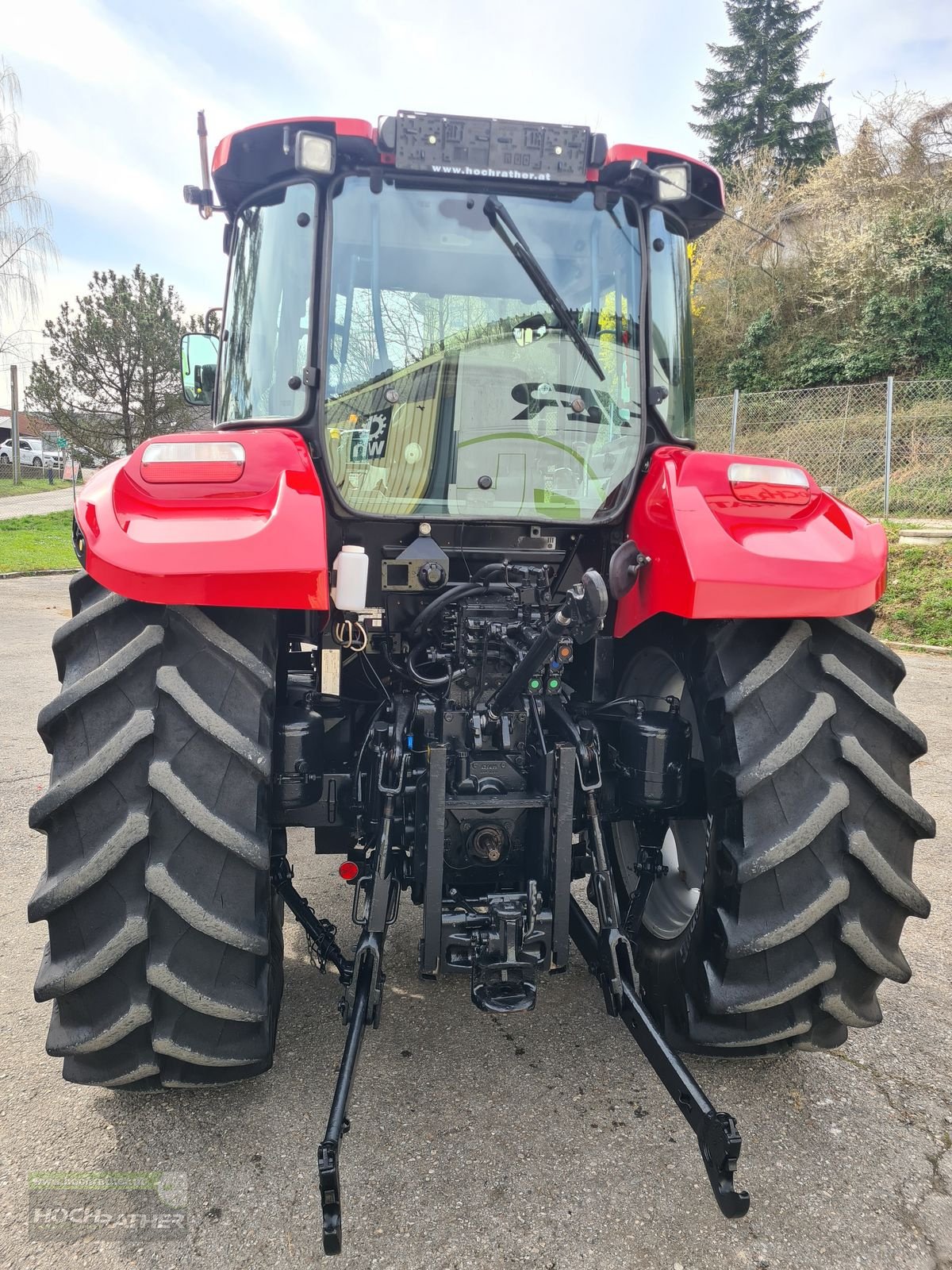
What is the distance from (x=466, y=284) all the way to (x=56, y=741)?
1650 millimetres

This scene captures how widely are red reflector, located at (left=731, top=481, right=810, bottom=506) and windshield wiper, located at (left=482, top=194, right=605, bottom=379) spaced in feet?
2.32

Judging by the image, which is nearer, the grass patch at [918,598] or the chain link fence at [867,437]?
the grass patch at [918,598]

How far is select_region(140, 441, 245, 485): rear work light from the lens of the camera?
2.04 meters

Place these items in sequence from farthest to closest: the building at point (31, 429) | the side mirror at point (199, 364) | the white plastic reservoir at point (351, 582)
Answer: the building at point (31, 429), the side mirror at point (199, 364), the white plastic reservoir at point (351, 582)

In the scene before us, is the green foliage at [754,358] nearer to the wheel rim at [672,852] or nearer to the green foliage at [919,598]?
the green foliage at [919,598]

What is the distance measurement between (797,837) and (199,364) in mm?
2596

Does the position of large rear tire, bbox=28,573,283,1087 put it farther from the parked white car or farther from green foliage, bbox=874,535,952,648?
the parked white car

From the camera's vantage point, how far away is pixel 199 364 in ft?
10.4

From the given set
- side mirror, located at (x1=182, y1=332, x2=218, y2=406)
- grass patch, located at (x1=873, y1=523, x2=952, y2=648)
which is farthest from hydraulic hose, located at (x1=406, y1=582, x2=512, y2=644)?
grass patch, located at (x1=873, y1=523, x2=952, y2=648)

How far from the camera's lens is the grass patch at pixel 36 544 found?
15.2m

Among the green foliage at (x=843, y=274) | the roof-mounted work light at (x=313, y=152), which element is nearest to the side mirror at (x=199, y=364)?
the roof-mounted work light at (x=313, y=152)

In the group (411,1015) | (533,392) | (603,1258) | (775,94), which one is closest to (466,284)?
(533,392)

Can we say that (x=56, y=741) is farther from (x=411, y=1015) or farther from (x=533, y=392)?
(x=533, y=392)

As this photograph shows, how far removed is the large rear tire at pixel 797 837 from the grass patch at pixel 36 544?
1262cm
